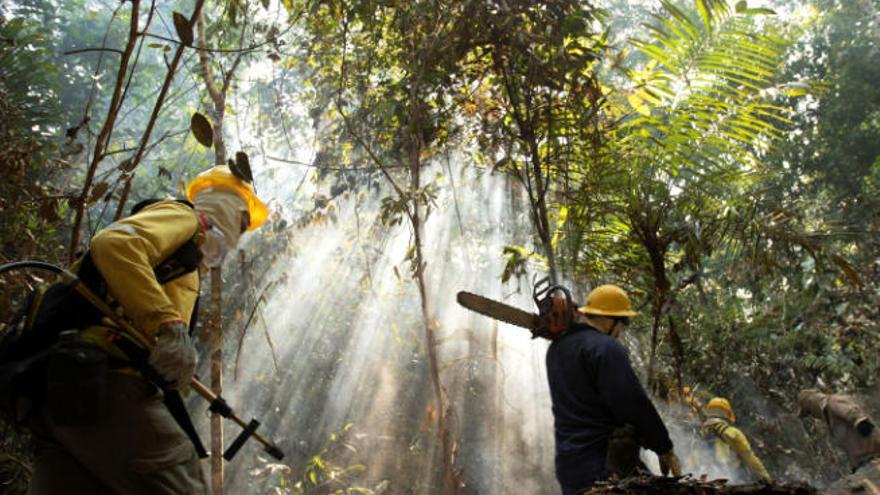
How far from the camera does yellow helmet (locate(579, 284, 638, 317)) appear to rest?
11.1 ft

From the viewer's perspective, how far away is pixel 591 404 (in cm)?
303

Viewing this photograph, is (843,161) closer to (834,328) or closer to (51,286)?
(834,328)

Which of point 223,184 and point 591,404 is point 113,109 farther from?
point 591,404

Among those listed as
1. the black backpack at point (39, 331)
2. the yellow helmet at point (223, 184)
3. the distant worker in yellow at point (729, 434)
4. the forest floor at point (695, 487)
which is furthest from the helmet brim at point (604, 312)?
the distant worker in yellow at point (729, 434)

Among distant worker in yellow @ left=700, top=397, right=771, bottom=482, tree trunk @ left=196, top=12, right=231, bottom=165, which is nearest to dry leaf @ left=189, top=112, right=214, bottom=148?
tree trunk @ left=196, top=12, right=231, bottom=165

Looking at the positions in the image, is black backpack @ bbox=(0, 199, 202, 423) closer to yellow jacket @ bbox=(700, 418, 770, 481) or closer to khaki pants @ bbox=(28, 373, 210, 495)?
khaki pants @ bbox=(28, 373, 210, 495)

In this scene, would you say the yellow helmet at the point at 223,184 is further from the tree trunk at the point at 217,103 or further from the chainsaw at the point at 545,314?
the tree trunk at the point at 217,103

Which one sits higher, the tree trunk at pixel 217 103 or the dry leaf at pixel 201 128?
the tree trunk at pixel 217 103

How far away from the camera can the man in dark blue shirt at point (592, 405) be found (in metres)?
2.81

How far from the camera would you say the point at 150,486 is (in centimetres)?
188

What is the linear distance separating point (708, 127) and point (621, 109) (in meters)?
0.72

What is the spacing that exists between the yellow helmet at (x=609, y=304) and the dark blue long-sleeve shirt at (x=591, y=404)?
10.0 inches

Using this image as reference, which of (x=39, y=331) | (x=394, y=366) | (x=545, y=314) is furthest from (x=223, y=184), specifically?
(x=394, y=366)

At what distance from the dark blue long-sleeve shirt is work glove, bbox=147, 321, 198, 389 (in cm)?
190
